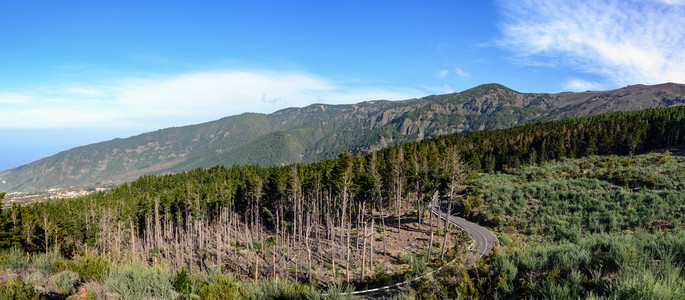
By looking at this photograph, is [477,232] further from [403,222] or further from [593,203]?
[593,203]

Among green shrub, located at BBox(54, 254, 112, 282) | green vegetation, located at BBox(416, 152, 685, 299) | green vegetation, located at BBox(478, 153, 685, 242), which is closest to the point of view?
green vegetation, located at BBox(416, 152, 685, 299)

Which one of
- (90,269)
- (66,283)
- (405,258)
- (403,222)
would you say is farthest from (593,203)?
(66,283)

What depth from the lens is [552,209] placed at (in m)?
40.6

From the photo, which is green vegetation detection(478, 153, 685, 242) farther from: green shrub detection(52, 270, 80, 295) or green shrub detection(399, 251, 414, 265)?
green shrub detection(52, 270, 80, 295)

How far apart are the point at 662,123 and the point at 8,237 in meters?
147

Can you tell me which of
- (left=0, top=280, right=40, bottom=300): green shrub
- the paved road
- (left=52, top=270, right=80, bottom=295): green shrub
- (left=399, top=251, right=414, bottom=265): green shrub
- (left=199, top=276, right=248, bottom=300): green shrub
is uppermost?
(left=0, top=280, right=40, bottom=300): green shrub

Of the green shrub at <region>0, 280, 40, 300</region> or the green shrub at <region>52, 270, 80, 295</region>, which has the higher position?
the green shrub at <region>0, 280, 40, 300</region>

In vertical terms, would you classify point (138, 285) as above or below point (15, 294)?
below

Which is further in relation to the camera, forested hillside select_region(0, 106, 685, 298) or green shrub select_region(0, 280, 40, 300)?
forested hillside select_region(0, 106, 685, 298)

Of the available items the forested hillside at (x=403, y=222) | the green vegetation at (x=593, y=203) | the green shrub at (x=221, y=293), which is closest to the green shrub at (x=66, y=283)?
the forested hillside at (x=403, y=222)

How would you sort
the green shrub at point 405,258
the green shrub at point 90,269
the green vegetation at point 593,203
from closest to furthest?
the green shrub at point 90,269 < the green vegetation at point 593,203 < the green shrub at point 405,258

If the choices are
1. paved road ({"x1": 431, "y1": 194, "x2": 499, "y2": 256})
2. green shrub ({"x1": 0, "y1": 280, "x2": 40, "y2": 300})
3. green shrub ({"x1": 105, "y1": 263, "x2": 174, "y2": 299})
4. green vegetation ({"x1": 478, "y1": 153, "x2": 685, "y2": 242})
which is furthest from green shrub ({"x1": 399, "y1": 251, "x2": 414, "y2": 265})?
green shrub ({"x1": 0, "y1": 280, "x2": 40, "y2": 300})

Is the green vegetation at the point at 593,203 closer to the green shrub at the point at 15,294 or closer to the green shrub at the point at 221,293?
the green shrub at the point at 221,293

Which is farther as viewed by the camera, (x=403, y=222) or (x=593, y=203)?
(x=403, y=222)
